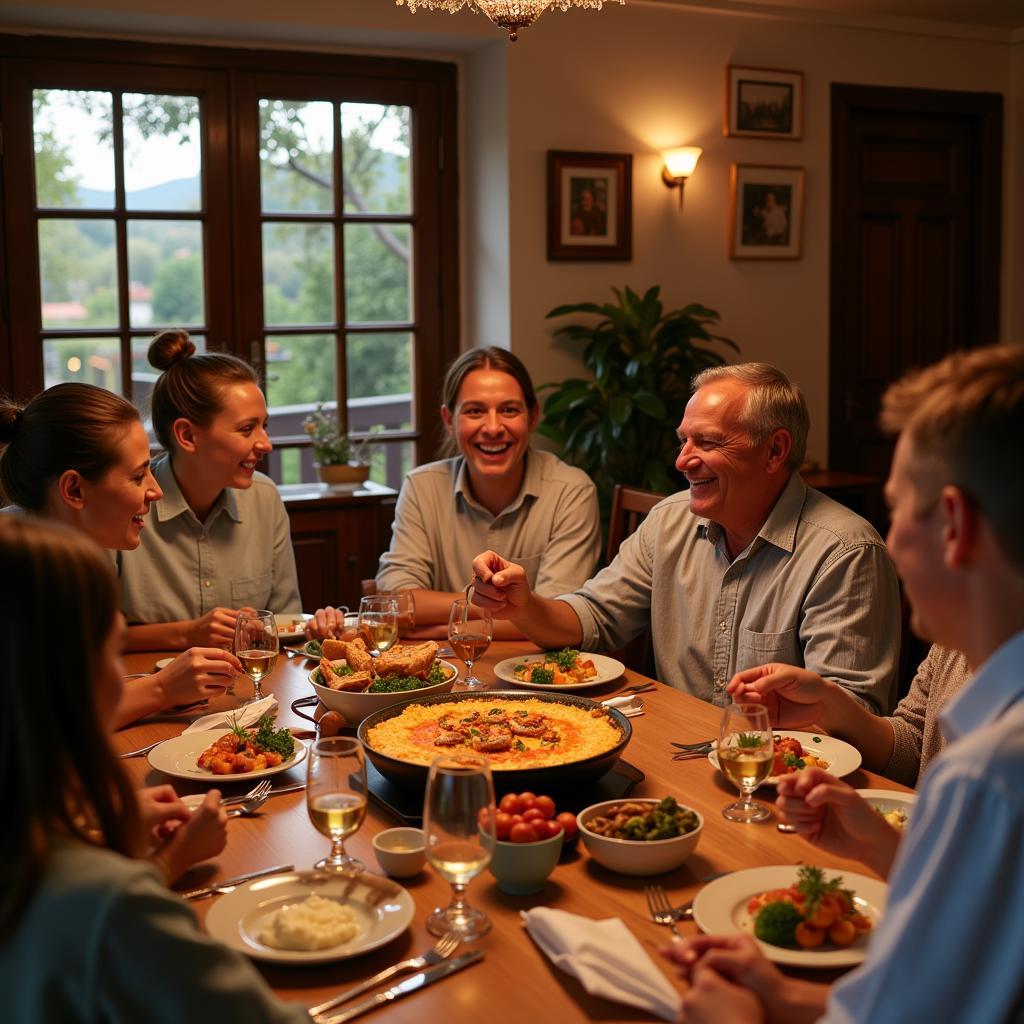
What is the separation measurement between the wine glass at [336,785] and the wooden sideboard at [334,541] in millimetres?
2941

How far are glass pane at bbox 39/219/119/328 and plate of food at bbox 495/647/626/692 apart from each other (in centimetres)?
283

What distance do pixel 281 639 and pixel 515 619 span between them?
1.75 ft

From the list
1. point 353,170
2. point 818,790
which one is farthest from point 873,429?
point 818,790

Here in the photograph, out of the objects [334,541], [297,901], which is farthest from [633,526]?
[297,901]

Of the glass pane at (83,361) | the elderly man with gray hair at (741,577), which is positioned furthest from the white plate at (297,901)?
the glass pane at (83,361)

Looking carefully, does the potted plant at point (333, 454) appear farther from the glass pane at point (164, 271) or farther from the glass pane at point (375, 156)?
the glass pane at point (375, 156)

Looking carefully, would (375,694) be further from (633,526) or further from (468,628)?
(633,526)

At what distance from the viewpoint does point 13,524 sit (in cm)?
107

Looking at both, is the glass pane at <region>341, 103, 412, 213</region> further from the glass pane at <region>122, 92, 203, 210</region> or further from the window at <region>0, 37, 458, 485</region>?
the glass pane at <region>122, 92, 203, 210</region>

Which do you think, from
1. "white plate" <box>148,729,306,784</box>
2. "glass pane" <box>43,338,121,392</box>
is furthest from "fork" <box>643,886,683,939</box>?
"glass pane" <box>43,338,121,392</box>

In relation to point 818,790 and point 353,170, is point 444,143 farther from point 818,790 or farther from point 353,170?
point 818,790

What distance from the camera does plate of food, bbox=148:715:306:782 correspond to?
73.6 inches

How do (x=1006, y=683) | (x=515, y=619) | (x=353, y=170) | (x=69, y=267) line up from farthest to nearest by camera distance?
1. (x=353, y=170)
2. (x=69, y=267)
3. (x=515, y=619)
4. (x=1006, y=683)

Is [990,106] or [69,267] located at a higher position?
[990,106]
